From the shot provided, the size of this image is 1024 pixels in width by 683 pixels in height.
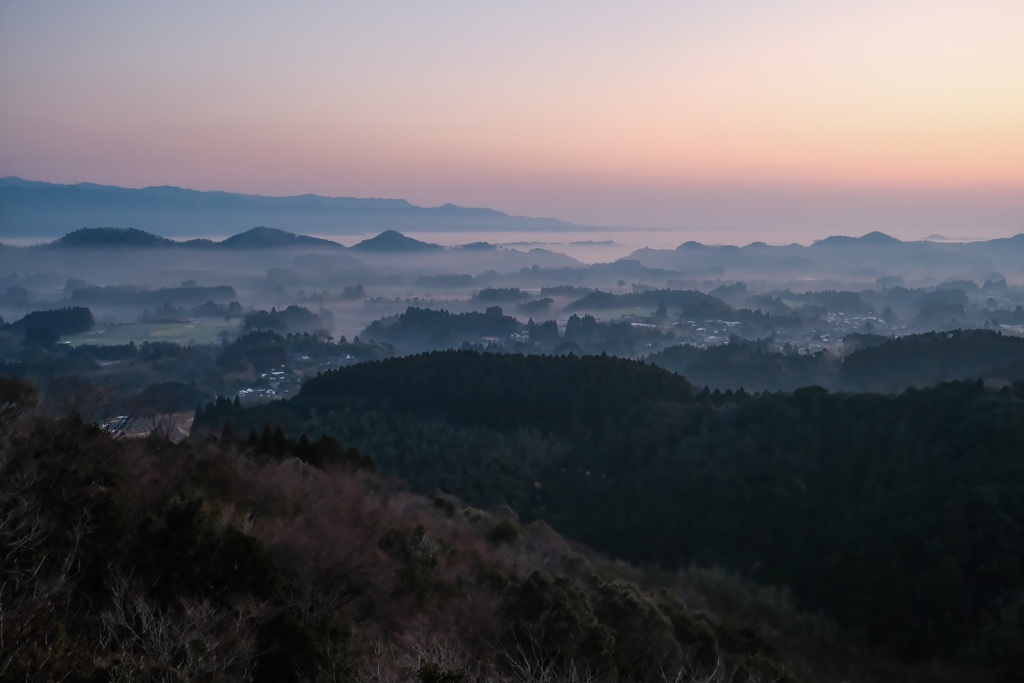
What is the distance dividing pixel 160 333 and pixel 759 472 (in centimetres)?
10519

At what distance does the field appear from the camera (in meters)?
114

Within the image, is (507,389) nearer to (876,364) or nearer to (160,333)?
(876,364)

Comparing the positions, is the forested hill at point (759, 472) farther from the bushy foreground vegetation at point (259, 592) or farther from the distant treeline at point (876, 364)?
the distant treeline at point (876, 364)

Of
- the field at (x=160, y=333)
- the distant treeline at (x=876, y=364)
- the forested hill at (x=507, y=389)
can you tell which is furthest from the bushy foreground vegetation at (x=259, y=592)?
the field at (x=160, y=333)

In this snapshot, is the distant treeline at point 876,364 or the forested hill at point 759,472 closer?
the forested hill at point 759,472

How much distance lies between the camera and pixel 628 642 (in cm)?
1933

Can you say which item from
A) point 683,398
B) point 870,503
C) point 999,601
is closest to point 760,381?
point 683,398

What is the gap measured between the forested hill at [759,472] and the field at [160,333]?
63.1 metres

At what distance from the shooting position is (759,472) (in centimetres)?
3975

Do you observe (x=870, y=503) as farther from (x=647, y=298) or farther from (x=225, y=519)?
(x=647, y=298)

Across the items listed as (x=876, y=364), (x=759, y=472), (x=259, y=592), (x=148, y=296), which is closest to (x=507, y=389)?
(x=759, y=472)

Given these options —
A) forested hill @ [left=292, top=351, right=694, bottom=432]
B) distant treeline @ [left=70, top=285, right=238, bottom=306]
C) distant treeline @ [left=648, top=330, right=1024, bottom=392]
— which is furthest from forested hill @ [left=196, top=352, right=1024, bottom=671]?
distant treeline @ [left=70, top=285, right=238, bottom=306]

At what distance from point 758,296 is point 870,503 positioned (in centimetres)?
14570

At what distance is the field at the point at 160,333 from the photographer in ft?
374
